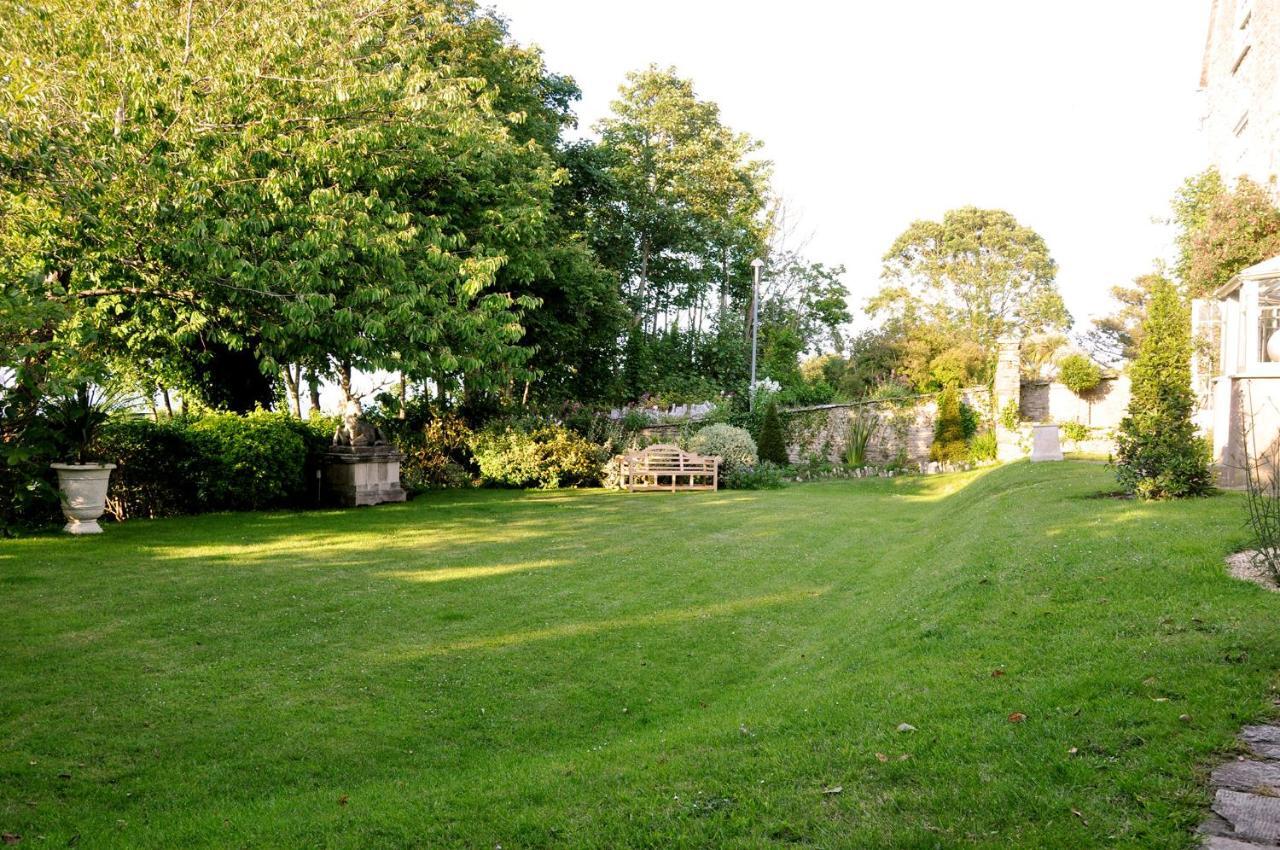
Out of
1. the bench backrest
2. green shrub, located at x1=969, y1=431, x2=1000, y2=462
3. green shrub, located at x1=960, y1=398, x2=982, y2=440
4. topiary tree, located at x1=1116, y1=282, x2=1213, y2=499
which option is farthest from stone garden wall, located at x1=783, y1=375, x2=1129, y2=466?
topiary tree, located at x1=1116, y1=282, x2=1213, y2=499

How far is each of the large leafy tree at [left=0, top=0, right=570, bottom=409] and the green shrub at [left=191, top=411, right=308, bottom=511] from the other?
159 centimetres

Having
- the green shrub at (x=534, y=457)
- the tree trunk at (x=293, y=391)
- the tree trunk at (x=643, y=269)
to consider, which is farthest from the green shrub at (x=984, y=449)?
the tree trunk at (x=293, y=391)

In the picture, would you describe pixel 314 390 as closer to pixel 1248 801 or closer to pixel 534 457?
pixel 534 457

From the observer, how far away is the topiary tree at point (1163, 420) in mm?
9055

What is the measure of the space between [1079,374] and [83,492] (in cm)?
2244

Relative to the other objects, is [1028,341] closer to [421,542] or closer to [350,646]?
[421,542]

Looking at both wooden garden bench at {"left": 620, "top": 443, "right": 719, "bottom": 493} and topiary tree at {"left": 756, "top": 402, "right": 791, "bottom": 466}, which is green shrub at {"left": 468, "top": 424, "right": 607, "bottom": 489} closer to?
wooden garden bench at {"left": 620, "top": 443, "right": 719, "bottom": 493}

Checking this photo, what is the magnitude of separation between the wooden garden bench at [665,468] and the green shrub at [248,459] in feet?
22.5

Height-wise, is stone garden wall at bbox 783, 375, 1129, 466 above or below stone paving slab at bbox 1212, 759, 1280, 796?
above

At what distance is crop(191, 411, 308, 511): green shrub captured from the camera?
1230 cm

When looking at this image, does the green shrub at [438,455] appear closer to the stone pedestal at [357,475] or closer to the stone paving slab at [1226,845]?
the stone pedestal at [357,475]

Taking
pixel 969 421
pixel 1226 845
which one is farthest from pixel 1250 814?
pixel 969 421

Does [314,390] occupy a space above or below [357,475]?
above

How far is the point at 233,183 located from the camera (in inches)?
361
